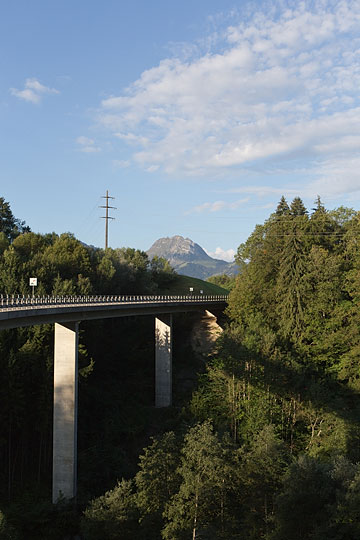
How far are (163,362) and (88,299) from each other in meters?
17.4

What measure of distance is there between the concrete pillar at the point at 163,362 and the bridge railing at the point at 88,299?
334 centimetres

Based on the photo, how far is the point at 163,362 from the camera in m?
56.2

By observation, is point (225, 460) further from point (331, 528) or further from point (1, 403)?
point (1, 403)

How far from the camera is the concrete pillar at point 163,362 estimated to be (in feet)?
182

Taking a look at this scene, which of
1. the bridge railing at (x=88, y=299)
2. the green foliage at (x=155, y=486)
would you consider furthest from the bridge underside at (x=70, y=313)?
the green foliage at (x=155, y=486)

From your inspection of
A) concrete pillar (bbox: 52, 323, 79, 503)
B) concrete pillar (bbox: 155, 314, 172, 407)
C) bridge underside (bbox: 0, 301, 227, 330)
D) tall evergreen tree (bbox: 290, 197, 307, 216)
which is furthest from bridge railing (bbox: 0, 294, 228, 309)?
tall evergreen tree (bbox: 290, 197, 307, 216)

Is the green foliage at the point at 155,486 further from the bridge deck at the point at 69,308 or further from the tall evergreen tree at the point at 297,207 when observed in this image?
the tall evergreen tree at the point at 297,207

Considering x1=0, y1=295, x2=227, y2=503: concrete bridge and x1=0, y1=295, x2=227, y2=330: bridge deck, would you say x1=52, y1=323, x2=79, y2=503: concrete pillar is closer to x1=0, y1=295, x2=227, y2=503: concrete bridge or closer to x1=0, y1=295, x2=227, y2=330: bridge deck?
x1=0, y1=295, x2=227, y2=503: concrete bridge

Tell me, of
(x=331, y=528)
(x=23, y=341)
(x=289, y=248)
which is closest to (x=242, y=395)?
(x=289, y=248)

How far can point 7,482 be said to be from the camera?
38406 millimetres

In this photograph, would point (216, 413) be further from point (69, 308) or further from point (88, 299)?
point (69, 308)

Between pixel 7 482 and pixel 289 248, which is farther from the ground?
pixel 289 248

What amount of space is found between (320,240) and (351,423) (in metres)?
24.8

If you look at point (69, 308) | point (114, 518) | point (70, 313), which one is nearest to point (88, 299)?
point (70, 313)
